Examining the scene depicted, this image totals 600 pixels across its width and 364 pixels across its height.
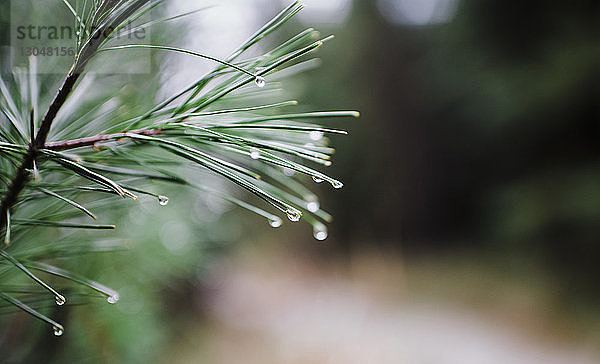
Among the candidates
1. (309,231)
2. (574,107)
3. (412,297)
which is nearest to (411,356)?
(412,297)

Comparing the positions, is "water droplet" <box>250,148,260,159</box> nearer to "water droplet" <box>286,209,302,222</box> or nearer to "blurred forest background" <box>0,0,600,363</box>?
"water droplet" <box>286,209,302,222</box>

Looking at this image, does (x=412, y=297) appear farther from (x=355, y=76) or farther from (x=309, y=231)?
(x=355, y=76)

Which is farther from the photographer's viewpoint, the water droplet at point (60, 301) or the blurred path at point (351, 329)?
the blurred path at point (351, 329)

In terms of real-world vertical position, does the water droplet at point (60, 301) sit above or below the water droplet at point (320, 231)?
below

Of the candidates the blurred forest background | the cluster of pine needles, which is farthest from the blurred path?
the cluster of pine needles

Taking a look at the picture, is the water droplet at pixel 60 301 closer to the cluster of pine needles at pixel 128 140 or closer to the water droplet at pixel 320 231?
the cluster of pine needles at pixel 128 140

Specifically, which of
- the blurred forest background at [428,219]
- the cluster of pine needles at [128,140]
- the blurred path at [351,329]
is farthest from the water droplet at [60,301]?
the blurred path at [351,329]

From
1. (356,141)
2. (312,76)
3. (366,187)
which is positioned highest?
(312,76)
